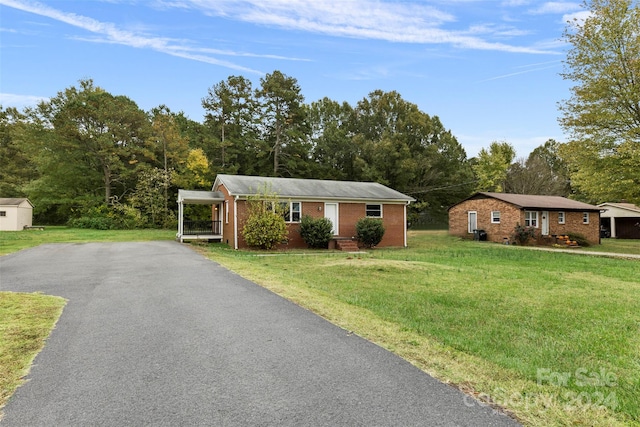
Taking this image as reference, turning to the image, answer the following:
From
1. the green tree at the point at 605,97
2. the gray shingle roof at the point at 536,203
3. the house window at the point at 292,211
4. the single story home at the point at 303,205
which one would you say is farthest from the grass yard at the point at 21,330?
the gray shingle roof at the point at 536,203

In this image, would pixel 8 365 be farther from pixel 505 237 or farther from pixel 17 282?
pixel 505 237

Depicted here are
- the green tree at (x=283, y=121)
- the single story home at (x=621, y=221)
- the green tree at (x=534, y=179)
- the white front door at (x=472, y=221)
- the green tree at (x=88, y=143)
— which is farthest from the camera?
the green tree at (x=534, y=179)

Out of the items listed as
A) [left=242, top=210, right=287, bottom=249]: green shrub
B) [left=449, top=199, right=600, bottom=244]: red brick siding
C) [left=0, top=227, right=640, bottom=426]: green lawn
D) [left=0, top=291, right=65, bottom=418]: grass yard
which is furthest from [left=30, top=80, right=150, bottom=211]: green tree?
[left=0, top=291, right=65, bottom=418]: grass yard

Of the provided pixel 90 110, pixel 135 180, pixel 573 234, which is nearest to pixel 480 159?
pixel 573 234

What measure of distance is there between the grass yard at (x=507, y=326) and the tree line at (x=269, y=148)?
1577 centimetres

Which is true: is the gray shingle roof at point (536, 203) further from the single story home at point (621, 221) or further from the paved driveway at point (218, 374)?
the paved driveway at point (218, 374)

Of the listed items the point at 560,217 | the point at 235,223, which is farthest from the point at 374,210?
the point at 560,217

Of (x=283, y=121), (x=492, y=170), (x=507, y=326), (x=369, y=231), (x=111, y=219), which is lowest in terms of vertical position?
(x=507, y=326)

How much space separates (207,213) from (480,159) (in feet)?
113

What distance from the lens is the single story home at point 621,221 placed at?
3391 cm

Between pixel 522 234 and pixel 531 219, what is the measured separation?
2.08m

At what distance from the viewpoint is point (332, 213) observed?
69.6ft

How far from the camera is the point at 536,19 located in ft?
47.4

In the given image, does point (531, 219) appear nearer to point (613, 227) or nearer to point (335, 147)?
point (613, 227)
